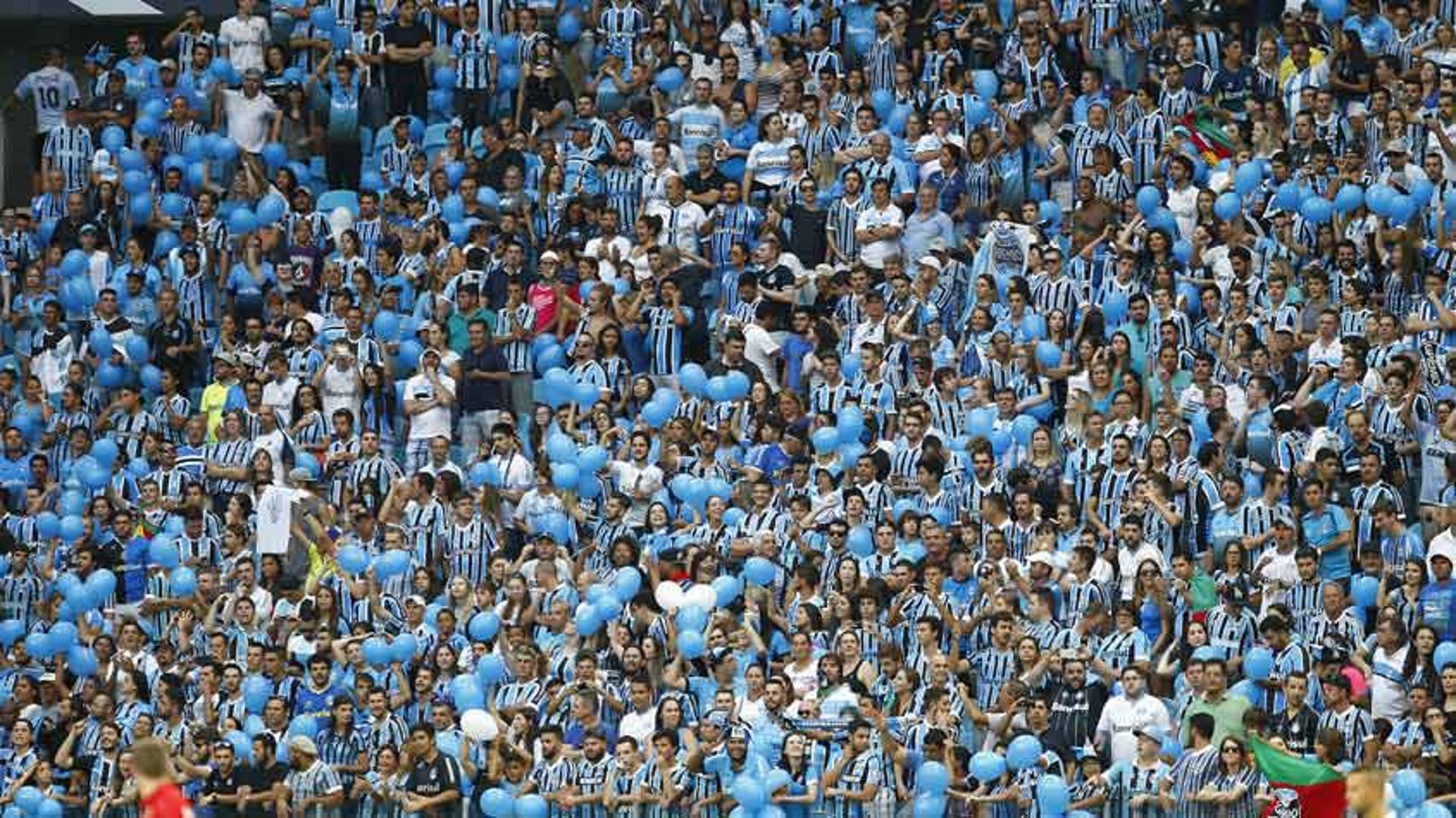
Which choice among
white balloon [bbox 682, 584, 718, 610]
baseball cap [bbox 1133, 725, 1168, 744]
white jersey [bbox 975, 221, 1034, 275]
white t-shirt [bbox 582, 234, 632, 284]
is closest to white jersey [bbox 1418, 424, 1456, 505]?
baseball cap [bbox 1133, 725, 1168, 744]

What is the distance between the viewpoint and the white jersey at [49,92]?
30.8 m

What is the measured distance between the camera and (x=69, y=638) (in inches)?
984

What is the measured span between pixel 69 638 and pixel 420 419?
321cm

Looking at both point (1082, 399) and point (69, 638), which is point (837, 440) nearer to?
point (1082, 399)

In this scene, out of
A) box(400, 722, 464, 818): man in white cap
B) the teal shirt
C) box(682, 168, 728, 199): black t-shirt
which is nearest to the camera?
box(400, 722, 464, 818): man in white cap

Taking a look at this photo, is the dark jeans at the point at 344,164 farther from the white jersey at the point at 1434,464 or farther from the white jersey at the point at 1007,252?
the white jersey at the point at 1434,464

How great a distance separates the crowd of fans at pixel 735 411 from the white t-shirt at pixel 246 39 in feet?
0.24

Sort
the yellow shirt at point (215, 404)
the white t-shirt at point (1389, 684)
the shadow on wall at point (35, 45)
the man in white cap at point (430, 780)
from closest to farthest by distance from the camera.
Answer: the white t-shirt at point (1389, 684) < the man in white cap at point (430, 780) < the yellow shirt at point (215, 404) < the shadow on wall at point (35, 45)

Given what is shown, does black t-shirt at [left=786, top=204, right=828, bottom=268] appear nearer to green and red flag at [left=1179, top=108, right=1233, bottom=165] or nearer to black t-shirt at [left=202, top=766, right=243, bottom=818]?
green and red flag at [left=1179, top=108, right=1233, bottom=165]

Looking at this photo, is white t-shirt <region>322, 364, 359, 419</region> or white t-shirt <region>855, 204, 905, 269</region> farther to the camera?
white t-shirt <region>322, 364, 359, 419</region>

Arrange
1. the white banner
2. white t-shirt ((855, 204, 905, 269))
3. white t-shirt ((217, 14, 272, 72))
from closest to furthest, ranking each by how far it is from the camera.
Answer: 1. the white banner
2. white t-shirt ((855, 204, 905, 269))
3. white t-shirt ((217, 14, 272, 72))

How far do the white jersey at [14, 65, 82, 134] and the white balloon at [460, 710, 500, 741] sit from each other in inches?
407

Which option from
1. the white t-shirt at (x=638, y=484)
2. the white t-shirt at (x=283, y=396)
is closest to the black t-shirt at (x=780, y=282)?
the white t-shirt at (x=638, y=484)

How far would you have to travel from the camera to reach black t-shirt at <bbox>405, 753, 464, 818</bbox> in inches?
867
